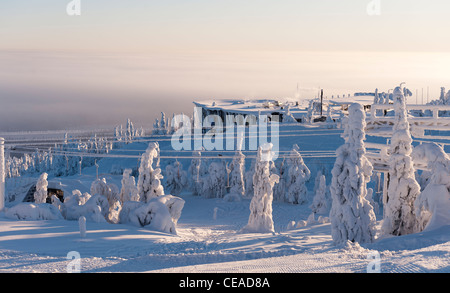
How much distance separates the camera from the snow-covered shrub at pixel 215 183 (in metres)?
55.1

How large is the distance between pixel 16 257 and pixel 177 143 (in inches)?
2681

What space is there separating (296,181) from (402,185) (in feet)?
93.8

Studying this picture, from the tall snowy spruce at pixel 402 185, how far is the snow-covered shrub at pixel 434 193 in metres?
0.86

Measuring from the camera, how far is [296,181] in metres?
52.2

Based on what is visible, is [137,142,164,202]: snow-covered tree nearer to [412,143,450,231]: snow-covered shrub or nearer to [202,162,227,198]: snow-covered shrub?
[412,143,450,231]: snow-covered shrub

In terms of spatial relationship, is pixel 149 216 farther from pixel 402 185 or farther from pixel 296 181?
pixel 296 181

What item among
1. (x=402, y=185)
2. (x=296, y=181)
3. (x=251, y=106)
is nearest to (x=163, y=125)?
(x=251, y=106)

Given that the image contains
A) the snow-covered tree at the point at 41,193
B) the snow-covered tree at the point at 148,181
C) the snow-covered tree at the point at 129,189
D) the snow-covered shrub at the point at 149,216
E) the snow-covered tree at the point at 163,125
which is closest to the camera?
the snow-covered shrub at the point at 149,216

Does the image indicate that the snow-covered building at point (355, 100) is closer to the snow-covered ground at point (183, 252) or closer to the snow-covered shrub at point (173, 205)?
the snow-covered shrub at point (173, 205)

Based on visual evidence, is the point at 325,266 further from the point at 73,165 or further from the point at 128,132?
the point at 128,132

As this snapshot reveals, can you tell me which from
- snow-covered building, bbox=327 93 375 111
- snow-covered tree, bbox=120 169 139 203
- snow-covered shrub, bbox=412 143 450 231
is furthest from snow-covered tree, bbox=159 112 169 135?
snow-covered shrub, bbox=412 143 450 231

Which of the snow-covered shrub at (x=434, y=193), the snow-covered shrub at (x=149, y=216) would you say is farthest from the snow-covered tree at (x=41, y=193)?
the snow-covered shrub at (x=434, y=193)

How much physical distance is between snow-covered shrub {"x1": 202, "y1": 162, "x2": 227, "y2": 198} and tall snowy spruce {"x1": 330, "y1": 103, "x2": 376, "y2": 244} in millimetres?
33203

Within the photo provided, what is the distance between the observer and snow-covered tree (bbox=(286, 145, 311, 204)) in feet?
171
